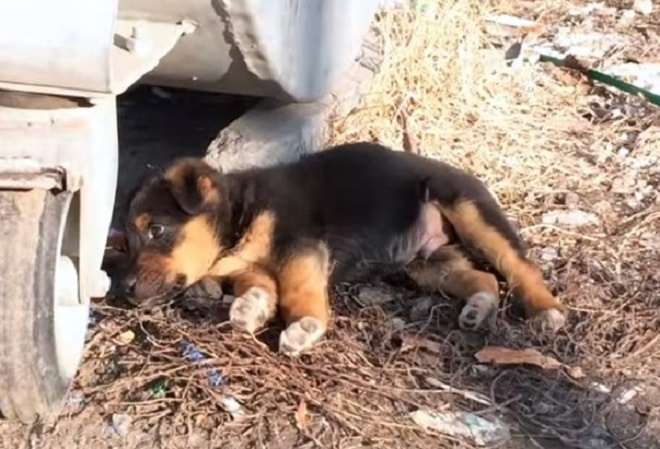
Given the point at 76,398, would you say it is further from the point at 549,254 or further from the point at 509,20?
the point at 509,20

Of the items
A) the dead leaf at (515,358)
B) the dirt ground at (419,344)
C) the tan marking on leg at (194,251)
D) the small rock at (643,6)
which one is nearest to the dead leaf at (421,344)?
the dirt ground at (419,344)

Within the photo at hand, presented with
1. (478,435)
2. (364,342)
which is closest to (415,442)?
(478,435)

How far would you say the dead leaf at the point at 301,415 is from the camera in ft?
11.6

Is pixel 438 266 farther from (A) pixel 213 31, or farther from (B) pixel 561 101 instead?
(B) pixel 561 101

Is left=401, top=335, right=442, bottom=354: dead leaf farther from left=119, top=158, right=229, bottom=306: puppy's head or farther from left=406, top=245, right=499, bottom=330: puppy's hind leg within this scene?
left=119, top=158, right=229, bottom=306: puppy's head

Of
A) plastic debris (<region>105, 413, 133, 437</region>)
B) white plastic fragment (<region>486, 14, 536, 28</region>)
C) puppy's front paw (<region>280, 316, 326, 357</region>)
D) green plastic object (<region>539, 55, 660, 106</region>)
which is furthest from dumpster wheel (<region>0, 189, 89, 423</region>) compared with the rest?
white plastic fragment (<region>486, 14, 536, 28</region>)

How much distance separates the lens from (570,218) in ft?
16.0

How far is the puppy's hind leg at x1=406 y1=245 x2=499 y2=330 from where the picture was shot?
4.05 meters

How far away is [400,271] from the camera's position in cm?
445

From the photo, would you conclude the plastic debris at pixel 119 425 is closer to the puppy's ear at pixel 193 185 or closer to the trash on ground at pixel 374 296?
the puppy's ear at pixel 193 185

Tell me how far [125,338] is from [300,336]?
0.52 m

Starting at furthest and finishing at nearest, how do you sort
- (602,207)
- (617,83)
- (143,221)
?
(617,83) < (602,207) < (143,221)

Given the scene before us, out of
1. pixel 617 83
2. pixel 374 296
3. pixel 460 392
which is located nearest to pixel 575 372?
→ pixel 460 392

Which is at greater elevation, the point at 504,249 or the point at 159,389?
the point at 504,249
